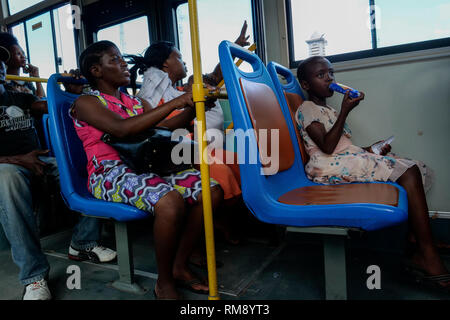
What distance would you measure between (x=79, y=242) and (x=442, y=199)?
229 cm

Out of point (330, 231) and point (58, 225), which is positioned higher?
point (330, 231)

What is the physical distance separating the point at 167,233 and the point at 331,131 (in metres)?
0.90

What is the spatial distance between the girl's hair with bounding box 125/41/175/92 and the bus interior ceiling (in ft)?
1.71

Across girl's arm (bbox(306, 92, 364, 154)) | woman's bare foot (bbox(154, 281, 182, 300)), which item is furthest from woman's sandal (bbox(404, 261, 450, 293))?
woman's bare foot (bbox(154, 281, 182, 300))

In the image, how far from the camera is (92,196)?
5.27 feet

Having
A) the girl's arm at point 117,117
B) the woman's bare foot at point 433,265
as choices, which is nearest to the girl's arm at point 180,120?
the girl's arm at point 117,117

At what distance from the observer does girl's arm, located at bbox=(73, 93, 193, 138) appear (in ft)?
4.38

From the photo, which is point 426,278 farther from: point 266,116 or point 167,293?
point 167,293

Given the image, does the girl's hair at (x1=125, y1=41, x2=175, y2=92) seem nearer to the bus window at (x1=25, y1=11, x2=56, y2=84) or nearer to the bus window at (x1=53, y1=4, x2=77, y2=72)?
the bus window at (x1=53, y1=4, x2=77, y2=72)

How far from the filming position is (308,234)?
219 cm

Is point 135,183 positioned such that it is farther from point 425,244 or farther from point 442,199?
point 442,199

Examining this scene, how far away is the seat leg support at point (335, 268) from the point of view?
1.16m

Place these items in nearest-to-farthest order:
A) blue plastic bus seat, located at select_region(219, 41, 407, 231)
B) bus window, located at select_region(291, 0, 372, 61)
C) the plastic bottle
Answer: blue plastic bus seat, located at select_region(219, 41, 407, 231), the plastic bottle, bus window, located at select_region(291, 0, 372, 61)

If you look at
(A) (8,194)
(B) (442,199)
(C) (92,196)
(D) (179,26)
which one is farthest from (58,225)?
(B) (442,199)
